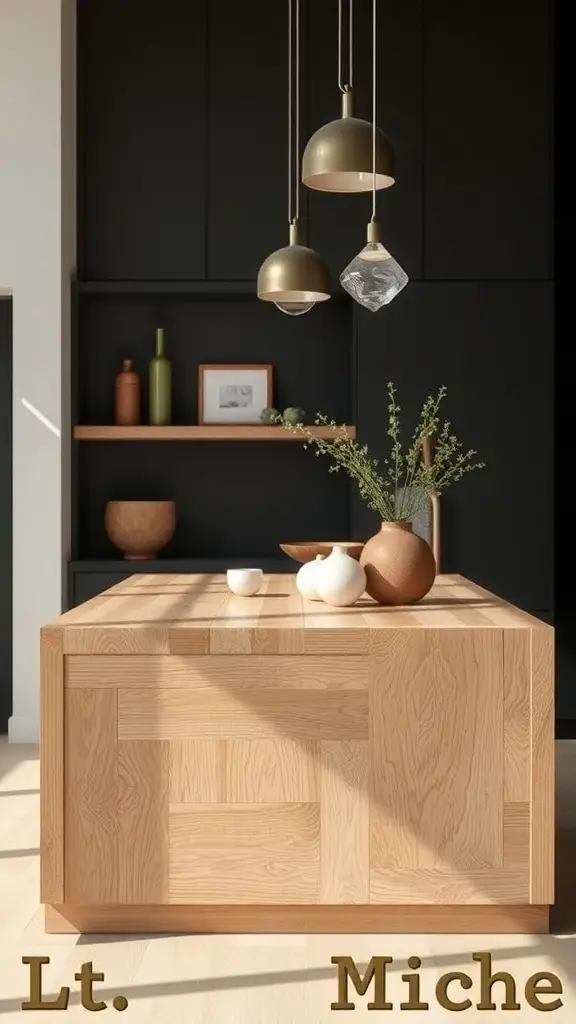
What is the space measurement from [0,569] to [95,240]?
5.16 ft

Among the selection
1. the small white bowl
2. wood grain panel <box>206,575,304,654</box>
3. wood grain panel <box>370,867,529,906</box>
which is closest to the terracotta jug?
wood grain panel <box>206,575,304,654</box>

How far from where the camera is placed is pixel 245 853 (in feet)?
9.75

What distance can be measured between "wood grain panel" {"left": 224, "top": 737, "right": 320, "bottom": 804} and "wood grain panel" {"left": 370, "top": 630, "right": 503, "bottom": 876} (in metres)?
0.15

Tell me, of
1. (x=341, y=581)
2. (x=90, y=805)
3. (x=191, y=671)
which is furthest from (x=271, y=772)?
(x=341, y=581)

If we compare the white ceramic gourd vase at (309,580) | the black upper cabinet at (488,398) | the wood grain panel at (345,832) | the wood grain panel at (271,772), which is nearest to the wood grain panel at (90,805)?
the wood grain panel at (271,772)

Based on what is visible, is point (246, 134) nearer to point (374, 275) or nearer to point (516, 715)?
point (374, 275)

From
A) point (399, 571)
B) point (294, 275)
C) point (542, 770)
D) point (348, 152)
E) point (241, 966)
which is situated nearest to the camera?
point (241, 966)

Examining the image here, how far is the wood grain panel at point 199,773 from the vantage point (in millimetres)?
2980

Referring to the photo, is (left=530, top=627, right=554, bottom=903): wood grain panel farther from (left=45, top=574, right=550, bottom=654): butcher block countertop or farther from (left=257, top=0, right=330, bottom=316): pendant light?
(left=257, top=0, right=330, bottom=316): pendant light

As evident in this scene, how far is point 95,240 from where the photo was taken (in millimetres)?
5836

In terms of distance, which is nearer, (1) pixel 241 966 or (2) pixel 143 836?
(1) pixel 241 966

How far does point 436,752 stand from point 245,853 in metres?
0.50

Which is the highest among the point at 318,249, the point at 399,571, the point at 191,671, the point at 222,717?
the point at 318,249

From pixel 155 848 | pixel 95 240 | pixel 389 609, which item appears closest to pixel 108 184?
pixel 95 240
